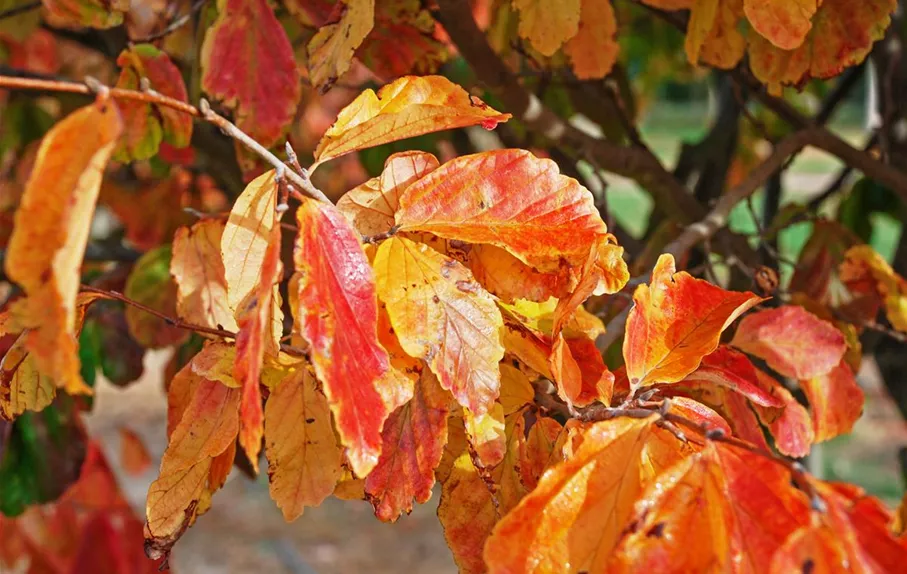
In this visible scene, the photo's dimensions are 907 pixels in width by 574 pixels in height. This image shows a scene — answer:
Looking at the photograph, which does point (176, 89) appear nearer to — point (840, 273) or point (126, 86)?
point (126, 86)

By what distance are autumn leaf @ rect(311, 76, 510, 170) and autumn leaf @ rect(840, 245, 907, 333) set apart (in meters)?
0.56

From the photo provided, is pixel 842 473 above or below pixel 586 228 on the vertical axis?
below

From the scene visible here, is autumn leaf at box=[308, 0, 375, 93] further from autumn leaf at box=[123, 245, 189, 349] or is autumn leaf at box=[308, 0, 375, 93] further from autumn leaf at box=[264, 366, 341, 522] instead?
autumn leaf at box=[123, 245, 189, 349]

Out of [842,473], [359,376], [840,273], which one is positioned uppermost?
[359,376]

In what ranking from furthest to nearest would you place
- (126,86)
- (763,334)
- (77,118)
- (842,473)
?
(842,473) → (126,86) → (763,334) → (77,118)

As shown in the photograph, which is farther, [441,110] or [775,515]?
[441,110]

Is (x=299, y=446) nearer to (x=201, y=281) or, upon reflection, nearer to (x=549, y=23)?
(x=201, y=281)

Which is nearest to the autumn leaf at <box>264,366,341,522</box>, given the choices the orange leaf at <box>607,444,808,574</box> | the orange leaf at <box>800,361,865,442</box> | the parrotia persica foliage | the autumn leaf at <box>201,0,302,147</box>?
the parrotia persica foliage

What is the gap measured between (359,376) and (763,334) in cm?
40

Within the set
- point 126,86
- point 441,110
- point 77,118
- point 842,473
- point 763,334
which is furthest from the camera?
point 842,473

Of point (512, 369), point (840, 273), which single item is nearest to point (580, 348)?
point (512, 369)

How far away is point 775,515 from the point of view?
1.46 ft

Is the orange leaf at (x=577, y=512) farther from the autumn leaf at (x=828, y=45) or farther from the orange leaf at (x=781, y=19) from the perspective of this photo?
the autumn leaf at (x=828, y=45)

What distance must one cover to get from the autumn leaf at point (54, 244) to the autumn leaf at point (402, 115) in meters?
0.17
